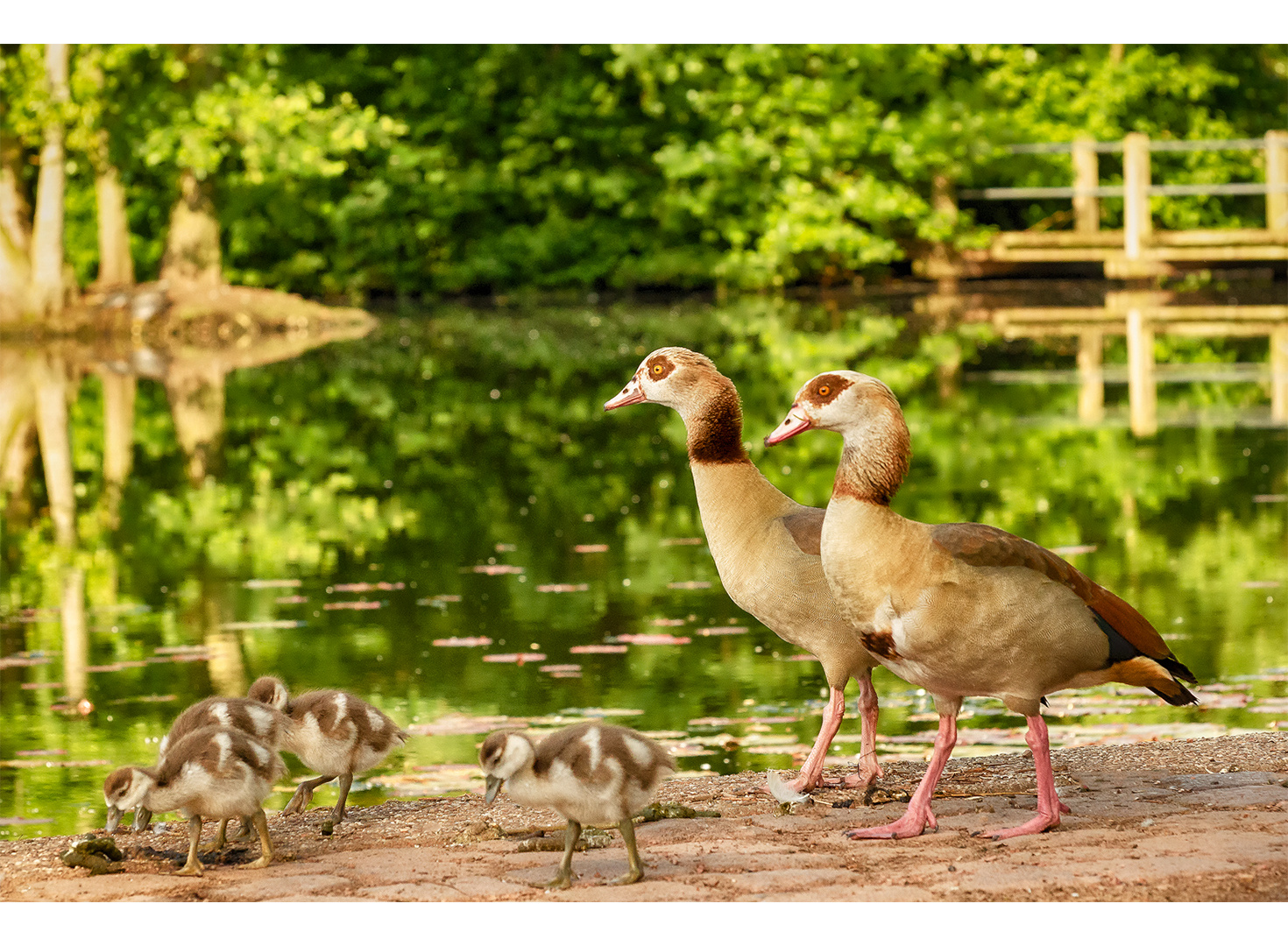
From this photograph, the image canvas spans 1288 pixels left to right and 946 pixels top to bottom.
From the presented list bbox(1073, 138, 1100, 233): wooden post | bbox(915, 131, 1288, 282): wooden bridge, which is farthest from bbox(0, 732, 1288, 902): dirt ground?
bbox(1073, 138, 1100, 233): wooden post

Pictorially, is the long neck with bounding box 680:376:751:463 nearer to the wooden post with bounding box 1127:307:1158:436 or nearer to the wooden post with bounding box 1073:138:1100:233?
the wooden post with bounding box 1127:307:1158:436

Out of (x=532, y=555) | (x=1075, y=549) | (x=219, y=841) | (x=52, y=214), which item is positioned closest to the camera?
(x=219, y=841)

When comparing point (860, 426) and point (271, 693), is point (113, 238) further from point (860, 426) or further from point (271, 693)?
point (860, 426)

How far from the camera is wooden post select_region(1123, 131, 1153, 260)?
35.5m

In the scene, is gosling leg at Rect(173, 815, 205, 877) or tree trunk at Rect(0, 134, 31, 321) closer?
gosling leg at Rect(173, 815, 205, 877)

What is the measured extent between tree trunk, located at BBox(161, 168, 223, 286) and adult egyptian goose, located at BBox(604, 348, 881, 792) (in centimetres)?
3029

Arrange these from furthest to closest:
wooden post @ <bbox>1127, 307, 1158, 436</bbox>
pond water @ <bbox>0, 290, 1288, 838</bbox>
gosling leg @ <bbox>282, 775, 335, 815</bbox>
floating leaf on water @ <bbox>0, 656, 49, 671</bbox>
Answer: wooden post @ <bbox>1127, 307, 1158, 436</bbox>
floating leaf on water @ <bbox>0, 656, 49, 671</bbox>
pond water @ <bbox>0, 290, 1288, 838</bbox>
gosling leg @ <bbox>282, 775, 335, 815</bbox>

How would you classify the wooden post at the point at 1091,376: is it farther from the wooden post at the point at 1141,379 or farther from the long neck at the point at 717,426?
the long neck at the point at 717,426

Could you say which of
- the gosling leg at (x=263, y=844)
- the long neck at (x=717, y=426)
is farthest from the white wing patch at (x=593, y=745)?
the long neck at (x=717, y=426)

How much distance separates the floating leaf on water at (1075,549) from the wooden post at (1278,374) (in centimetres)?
690

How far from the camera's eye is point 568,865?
220 inches

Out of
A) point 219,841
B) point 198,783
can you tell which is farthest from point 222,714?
point 198,783

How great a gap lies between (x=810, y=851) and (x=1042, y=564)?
1132mm

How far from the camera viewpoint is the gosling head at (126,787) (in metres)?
5.87
